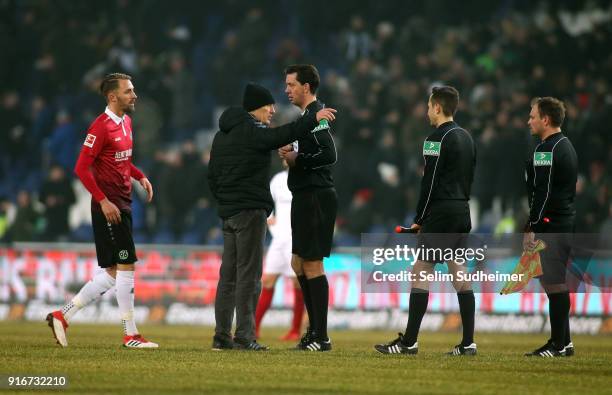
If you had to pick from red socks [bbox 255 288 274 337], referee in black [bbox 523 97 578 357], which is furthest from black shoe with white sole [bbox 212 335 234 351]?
red socks [bbox 255 288 274 337]

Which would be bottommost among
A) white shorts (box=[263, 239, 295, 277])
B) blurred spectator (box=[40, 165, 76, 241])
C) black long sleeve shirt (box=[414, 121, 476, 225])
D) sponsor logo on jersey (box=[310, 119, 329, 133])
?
white shorts (box=[263, 239, 295, 277])

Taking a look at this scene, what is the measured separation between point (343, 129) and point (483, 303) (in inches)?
176

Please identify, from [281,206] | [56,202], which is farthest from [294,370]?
[56,202]

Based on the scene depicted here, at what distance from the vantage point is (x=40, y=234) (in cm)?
2138

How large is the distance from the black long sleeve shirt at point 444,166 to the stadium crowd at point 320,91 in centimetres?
846

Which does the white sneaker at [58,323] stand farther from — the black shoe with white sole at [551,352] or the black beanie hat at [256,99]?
the black shoe with white sole at [551,352]

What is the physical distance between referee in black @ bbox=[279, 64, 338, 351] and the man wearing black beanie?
0.25 metres

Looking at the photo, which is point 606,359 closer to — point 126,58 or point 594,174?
point 594,174

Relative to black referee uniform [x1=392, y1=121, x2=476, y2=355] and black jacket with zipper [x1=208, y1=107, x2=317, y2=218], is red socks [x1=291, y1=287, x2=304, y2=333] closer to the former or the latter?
black jacket with zipper [x1=208, y1=107, x2=317, y2=218]

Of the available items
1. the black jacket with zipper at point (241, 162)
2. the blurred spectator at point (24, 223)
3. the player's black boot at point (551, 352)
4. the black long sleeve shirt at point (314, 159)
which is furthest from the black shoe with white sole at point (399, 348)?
the blurred spectator at point (24, 223)

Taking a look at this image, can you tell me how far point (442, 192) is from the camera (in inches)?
396

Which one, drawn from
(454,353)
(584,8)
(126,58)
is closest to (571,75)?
(584,8)

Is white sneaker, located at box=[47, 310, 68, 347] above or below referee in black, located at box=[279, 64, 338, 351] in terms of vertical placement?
below

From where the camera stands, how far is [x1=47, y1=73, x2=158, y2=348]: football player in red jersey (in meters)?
10.4
